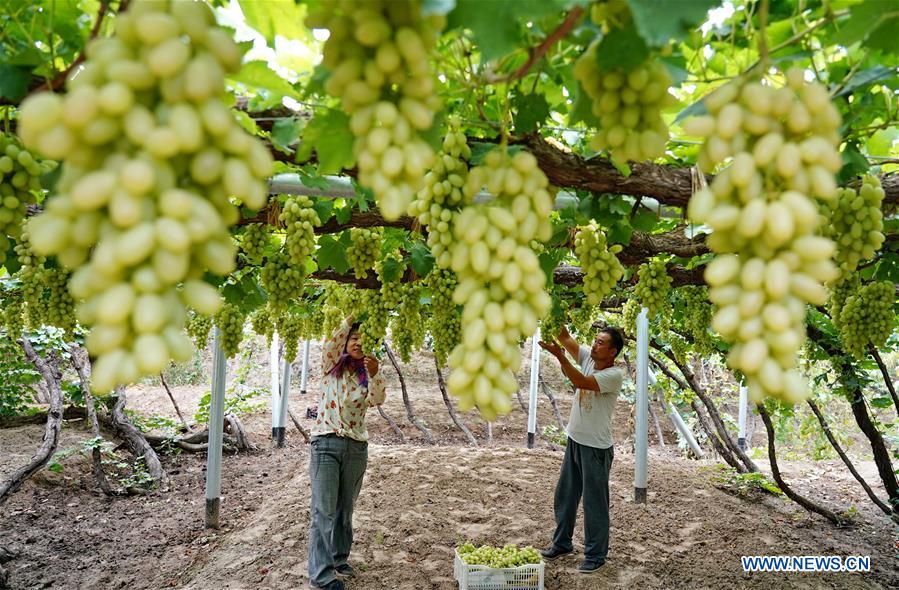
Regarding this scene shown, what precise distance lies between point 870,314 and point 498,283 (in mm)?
4005

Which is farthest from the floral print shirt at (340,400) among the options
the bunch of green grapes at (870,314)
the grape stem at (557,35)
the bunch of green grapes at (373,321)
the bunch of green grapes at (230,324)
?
the grape stem at (557,35)

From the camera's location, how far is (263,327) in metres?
6.95

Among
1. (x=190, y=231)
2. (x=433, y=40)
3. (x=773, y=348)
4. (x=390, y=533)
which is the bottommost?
(x=390, y=533)

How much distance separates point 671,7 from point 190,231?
738mm

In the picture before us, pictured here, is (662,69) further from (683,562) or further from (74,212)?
(683,562)

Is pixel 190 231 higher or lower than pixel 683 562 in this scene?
higher

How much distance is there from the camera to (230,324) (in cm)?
565

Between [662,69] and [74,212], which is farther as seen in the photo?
[662,69]

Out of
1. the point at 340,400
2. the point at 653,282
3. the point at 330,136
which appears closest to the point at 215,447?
the point at 340,400

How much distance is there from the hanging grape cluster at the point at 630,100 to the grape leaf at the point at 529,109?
2.02 ft

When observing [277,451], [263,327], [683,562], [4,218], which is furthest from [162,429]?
[4,218]

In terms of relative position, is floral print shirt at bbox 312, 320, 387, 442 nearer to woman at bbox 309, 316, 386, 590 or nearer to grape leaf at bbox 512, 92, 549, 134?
woman at bbox 309, 316, 386, 590

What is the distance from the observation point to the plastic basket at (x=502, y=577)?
466 cm

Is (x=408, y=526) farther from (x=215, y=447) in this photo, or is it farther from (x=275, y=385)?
(x=275, y=385)
